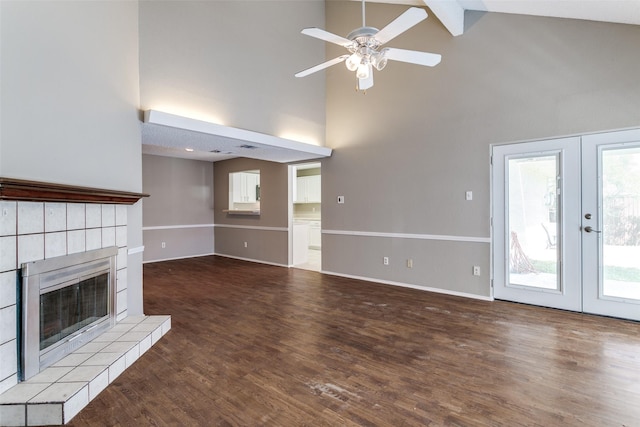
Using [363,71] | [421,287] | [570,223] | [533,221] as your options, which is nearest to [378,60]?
[363,71]

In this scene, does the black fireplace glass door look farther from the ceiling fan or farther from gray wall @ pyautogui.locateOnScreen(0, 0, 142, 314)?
the ceiling fan

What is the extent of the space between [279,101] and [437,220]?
9.66 feet

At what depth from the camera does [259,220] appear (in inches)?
268

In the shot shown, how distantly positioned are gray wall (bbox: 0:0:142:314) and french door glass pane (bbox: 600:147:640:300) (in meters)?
4.91

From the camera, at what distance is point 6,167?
71.7 inches

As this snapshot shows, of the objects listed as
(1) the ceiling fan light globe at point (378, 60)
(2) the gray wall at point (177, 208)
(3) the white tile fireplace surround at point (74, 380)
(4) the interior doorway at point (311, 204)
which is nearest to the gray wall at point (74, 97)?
(3) the white tile fireplace surround at point (74, 380)

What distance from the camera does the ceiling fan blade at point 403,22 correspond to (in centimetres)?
205

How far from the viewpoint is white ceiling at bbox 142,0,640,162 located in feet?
9.64

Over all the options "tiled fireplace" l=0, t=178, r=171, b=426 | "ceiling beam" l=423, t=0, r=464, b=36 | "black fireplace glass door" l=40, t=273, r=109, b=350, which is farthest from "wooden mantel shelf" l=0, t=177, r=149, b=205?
"ceiling beam" l=423, t=0, r=464, b=36

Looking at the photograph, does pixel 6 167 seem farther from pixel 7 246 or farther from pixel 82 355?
pixel 82 355

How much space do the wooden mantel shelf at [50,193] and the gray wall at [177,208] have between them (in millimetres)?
4639

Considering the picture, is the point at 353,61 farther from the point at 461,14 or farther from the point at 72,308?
the point at 72,308

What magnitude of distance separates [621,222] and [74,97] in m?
5.16

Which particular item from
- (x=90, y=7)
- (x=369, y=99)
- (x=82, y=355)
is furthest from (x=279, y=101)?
(x=82, y=355)
